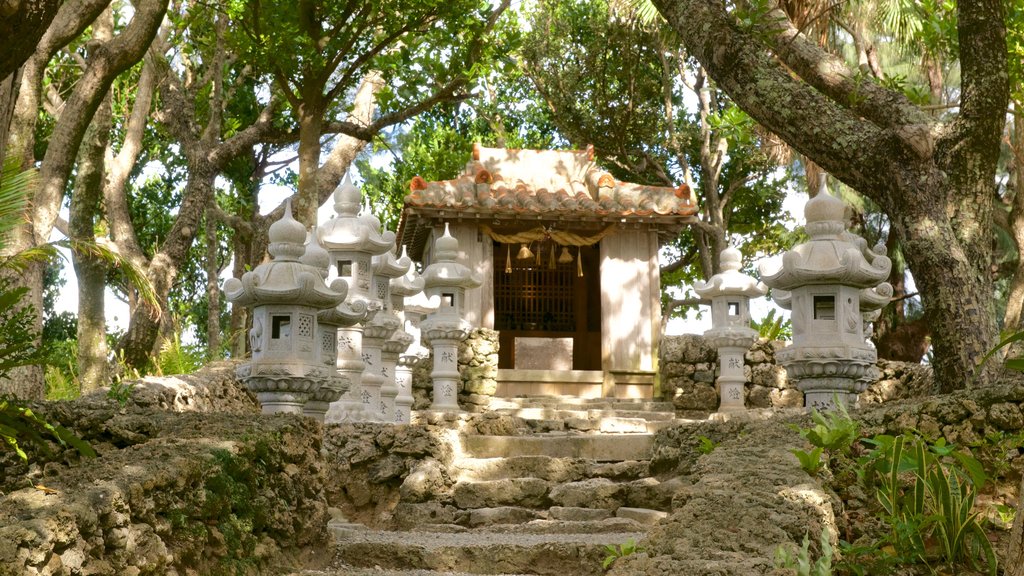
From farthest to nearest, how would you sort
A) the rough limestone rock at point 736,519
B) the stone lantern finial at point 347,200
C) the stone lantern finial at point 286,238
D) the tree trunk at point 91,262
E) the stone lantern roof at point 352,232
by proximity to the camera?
1. the tree trunk at point 91,262
2. the stone lantern finial at point 347,200
3. the stone lantern roof at point 352,232
4. the stone lantern finial at point 286,238
5. the rough limestone rock at point 736,519

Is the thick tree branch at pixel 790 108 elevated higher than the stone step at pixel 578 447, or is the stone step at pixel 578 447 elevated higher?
the thick tree branch at pixel 790 108

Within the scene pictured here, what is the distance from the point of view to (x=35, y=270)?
9.95 metres

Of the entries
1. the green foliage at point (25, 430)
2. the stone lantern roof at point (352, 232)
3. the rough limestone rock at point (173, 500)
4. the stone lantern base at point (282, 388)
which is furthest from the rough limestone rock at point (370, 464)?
the green foliage at point (25, 430)

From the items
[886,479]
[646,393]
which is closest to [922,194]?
[886,479]

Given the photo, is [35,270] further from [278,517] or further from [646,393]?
[646,393]

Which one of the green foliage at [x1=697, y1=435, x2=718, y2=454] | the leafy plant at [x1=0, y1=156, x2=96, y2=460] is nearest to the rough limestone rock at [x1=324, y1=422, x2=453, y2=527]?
the green foliage at [x1=697, y1=435, x2=718, y2=454]

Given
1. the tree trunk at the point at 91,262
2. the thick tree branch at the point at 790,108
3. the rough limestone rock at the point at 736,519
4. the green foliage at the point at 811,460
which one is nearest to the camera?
the rough limestone rock at the point at 736,519

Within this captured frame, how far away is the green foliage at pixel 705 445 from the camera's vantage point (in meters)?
7.76

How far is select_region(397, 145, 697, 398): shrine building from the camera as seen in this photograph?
55.2ft

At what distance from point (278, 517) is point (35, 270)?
17.0 ft

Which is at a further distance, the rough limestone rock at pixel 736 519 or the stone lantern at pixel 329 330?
the stone lantern at pixel 329 330

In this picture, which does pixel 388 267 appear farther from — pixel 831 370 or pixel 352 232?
pixel 831 370

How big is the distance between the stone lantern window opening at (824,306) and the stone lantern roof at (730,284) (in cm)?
361

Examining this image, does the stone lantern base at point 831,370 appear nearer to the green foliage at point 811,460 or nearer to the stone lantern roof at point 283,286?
the green foliage at point 811,460
